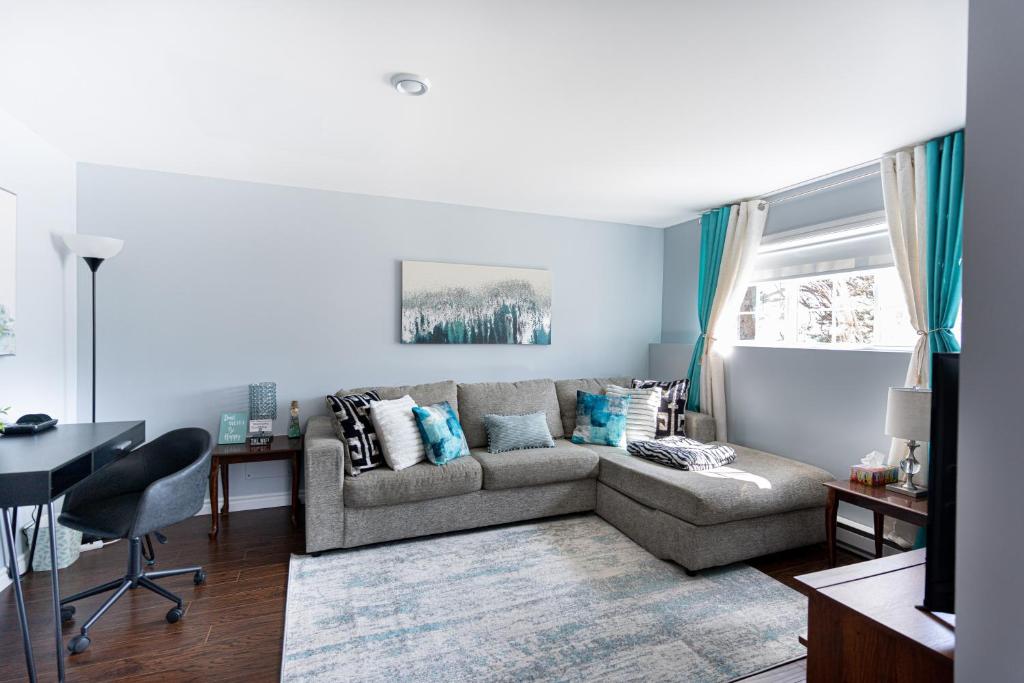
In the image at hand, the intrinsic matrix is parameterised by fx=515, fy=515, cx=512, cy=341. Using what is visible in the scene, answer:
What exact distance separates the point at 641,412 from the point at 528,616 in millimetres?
2032

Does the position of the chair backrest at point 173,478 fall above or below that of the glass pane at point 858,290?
below

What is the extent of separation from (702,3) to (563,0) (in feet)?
1.47

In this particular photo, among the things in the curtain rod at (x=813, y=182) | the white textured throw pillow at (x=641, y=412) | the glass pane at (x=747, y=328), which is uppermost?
the curtain rod at (x=813, y=182)

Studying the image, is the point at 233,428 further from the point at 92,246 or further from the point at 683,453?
the point at 683,453

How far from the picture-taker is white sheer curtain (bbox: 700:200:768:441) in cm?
387

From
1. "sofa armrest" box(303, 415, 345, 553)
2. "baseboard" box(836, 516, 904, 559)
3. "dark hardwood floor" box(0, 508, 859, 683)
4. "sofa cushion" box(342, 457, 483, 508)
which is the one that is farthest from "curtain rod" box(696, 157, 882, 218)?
"sofa armrest" box(303, 415, 345, 553)

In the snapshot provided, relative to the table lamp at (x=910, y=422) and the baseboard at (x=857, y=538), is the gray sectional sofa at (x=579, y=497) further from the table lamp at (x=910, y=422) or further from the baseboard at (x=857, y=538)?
the table lamp at (x=910, y=422)

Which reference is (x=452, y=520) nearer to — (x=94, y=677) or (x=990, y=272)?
(x=94, y=677)

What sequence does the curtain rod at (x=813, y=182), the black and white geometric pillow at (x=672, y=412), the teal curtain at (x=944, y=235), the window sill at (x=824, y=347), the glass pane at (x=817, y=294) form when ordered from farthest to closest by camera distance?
the black and white geometric pillow at (x=672, y=412) → the glass pane at (x=817, y=294) → the curtain rod at (x=813, y=182) → the window sill at (x=824, y=347) → the teal curtain at (x=944, y=235)

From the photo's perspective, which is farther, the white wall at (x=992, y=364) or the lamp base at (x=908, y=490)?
the lamp base at (x=908, y=490)

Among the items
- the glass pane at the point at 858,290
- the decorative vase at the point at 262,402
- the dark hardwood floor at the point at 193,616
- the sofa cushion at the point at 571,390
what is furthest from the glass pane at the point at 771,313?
the decorative vase at the point at 262,402

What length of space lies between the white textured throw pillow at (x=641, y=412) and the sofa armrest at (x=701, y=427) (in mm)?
274

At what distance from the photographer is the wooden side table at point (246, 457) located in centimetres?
318

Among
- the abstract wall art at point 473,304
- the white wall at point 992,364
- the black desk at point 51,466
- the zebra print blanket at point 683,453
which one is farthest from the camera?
the abstract wall art at point 473,304
